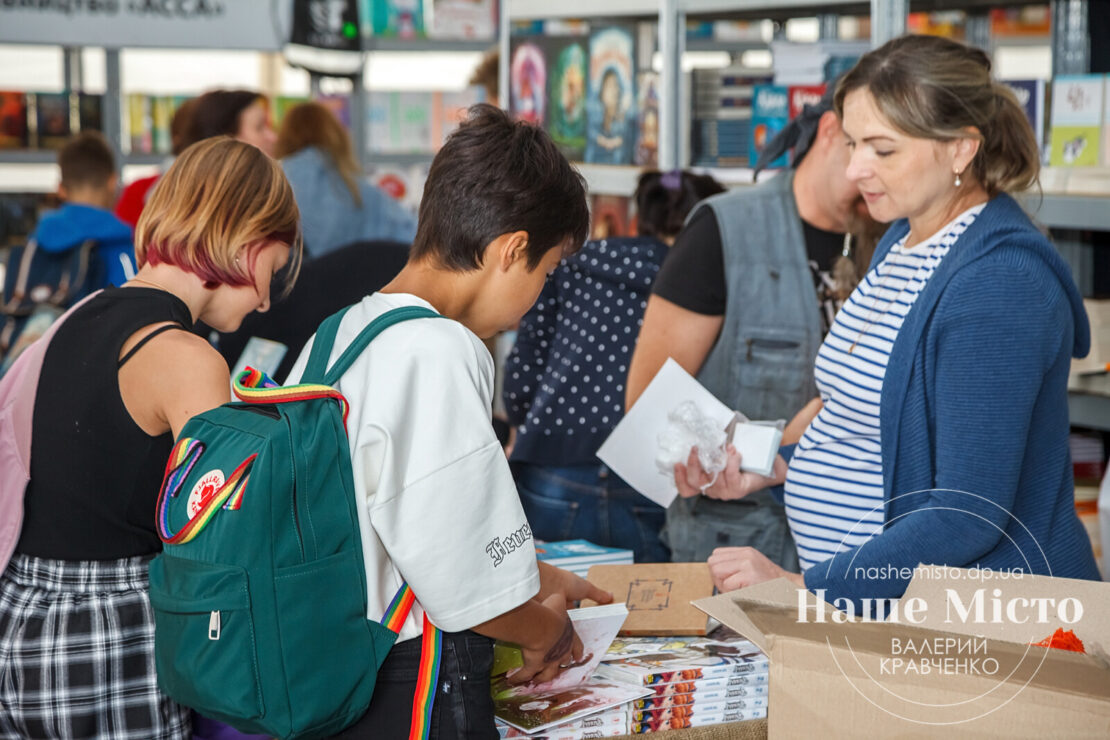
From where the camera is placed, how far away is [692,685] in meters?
1.52

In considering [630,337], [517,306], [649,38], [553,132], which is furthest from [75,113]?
[517,306]

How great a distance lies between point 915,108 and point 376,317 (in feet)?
2.97

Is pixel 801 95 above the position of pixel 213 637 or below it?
above

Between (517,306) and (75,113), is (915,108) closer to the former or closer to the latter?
(517,306)

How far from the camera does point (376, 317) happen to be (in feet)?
4.23

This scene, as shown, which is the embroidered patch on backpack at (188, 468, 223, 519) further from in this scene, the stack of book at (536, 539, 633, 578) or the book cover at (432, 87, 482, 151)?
the book cover at (432, 87, 482, 151)

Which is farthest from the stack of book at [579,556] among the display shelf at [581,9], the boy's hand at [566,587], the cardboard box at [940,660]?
the display shelf at [581,9]

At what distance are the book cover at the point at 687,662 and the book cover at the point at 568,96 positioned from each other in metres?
2.17

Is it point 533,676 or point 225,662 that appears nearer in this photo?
point 225,662

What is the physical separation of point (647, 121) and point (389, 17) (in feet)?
10.9

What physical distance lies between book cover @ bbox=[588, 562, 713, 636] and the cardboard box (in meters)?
0.34

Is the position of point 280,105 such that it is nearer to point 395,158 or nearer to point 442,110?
point 395,158

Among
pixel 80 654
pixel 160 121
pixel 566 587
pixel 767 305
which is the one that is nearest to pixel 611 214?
pixel 767 305

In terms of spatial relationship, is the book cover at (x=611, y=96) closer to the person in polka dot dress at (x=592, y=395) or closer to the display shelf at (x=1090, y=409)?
the person in polka dot dress at (x=592, y=395)
